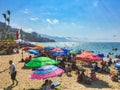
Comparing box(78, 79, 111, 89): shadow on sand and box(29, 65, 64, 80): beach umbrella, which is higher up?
box(29, 65, 64, 80): beach umbrella

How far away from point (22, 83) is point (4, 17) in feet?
234

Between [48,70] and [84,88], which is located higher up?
[48,70]

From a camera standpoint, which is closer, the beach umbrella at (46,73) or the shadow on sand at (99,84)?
the beach umbrella at (46,73)

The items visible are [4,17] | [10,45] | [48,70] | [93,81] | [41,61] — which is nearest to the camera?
[48,70]

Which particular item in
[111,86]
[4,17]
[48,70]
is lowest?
[111,86]

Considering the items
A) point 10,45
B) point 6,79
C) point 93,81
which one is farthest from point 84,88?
point 10,45

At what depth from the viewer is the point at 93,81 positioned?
18.4 meters

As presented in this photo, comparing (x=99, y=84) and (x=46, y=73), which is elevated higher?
(x=46, y=73)

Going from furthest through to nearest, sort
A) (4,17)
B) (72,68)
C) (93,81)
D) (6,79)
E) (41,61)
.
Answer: (4,17) → (72,68) → (93,81) → (6,79) → (41,61)

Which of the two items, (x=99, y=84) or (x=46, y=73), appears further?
(x=99, y=84)

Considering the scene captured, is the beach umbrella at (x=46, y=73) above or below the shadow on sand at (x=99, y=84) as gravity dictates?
above

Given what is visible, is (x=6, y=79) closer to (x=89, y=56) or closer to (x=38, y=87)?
(x=38, y=87)

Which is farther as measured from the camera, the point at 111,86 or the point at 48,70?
the point at 111,86

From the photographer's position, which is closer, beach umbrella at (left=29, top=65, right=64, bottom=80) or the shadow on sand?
beach umbrella at (left=29, top=65, right=64, bottom=80)
